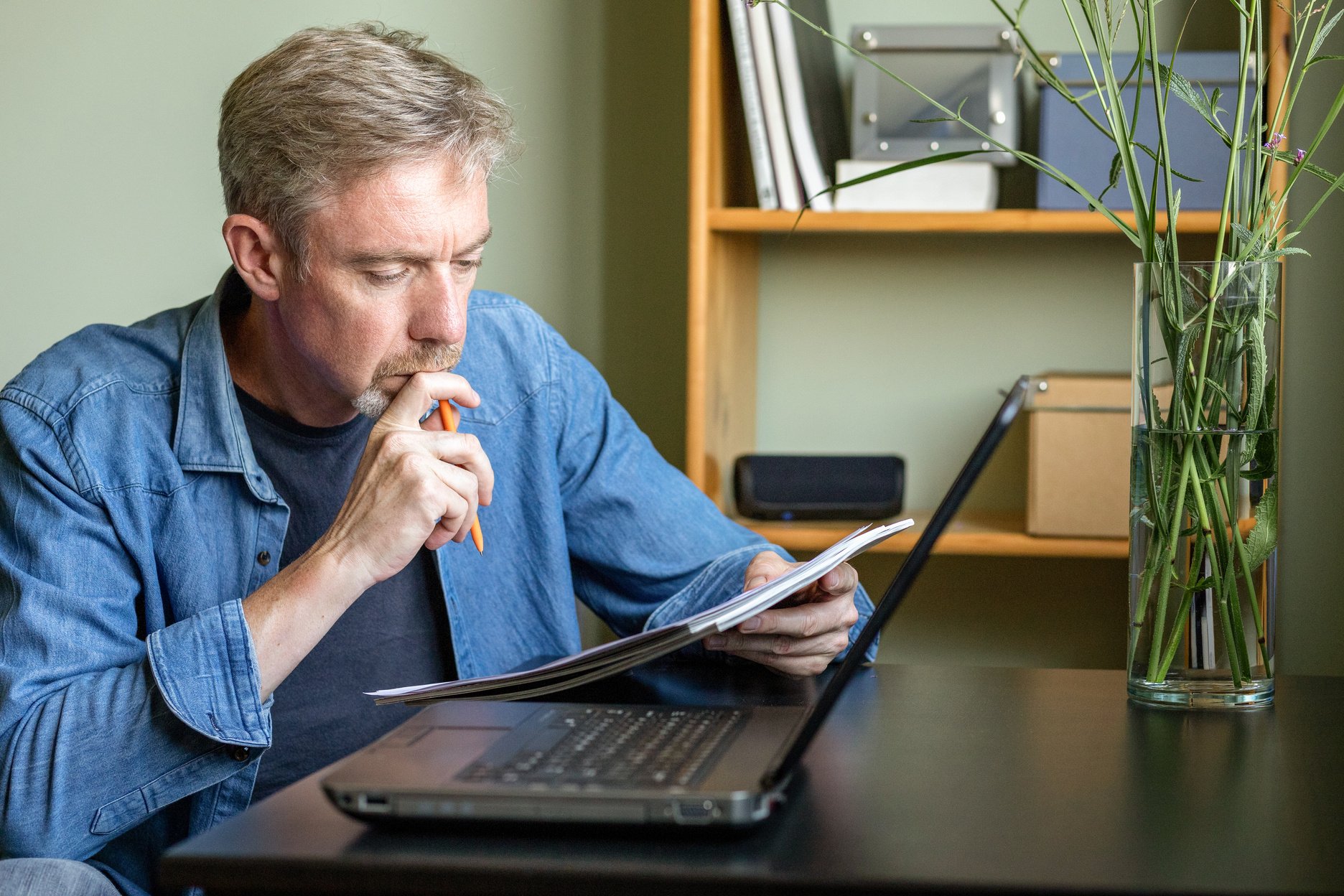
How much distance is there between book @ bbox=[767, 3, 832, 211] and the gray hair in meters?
0.55

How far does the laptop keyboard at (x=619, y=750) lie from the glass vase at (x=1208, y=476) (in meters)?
0.30

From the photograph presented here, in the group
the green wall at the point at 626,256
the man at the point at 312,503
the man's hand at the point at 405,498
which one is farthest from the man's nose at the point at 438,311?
the green wall at the point at 626,256

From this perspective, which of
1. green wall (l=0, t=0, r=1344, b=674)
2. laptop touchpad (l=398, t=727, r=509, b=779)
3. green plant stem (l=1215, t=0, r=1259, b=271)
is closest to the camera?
laptop touchpad (l=398, t=727, r=509, b=779)

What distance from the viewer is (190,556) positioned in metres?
1.15

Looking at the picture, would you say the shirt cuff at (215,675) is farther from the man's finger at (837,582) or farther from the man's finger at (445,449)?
the man's finger at (837,582)

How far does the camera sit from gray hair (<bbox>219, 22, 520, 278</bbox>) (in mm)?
1160

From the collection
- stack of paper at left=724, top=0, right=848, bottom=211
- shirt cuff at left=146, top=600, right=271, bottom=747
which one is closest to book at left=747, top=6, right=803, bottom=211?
stack of paper at left=724, top=0, right=848, bottom=211

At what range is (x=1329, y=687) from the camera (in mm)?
950

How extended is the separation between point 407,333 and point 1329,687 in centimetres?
81

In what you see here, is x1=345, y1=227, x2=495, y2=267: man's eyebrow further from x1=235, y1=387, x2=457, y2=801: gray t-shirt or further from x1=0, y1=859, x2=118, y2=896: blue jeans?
x1=0, y1=859, x2=118, y2=896: blue jeans

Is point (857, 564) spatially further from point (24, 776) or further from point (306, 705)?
point (24, 776)

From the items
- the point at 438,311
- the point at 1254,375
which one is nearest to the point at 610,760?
the point at 1254,375

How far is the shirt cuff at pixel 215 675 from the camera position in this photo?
0.91m

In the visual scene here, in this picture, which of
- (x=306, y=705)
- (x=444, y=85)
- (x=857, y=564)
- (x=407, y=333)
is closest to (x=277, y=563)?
(x=306, y=705)
